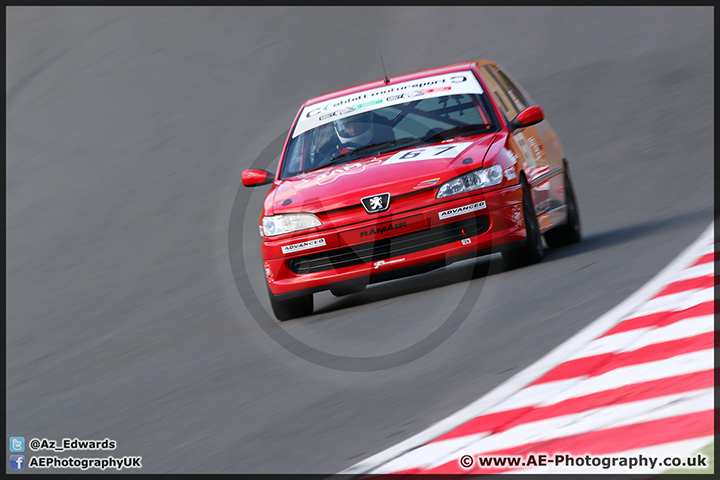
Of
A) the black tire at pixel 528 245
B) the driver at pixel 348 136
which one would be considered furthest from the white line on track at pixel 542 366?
the driver at pixel 348 136

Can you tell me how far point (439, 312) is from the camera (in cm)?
695

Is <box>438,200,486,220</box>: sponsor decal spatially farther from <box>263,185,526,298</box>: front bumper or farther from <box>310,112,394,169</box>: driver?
<box>310,112,394,169</box>: driver

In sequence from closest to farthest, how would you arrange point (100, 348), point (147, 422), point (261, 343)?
point (147, 422) → point (261, 343) → point (100, 348)

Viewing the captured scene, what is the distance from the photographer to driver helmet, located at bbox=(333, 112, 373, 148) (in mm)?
8367

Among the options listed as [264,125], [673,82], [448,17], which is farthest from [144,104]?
[673,82]

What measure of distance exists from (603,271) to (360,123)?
2.31 m

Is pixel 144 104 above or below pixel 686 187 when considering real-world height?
above

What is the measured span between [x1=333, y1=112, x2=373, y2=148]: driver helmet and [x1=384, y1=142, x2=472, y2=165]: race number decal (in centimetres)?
52

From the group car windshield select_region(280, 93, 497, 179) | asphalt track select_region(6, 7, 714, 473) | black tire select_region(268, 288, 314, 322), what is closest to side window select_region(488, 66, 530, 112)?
car windshield select_region(280, 93, 497, 179)

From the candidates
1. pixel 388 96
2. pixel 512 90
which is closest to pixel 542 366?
pixel 388 96

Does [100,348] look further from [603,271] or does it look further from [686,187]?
[686,187]

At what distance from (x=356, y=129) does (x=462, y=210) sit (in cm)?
144

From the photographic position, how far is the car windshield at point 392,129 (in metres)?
8.20

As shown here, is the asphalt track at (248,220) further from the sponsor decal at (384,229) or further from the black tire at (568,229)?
the sponsor decal at (384,229)
